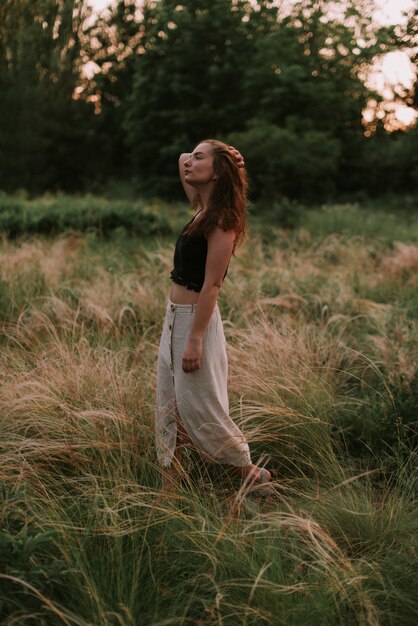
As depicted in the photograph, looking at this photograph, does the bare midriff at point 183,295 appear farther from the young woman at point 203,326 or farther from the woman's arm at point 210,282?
the woman's arm at point 210,282

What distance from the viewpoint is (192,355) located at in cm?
283

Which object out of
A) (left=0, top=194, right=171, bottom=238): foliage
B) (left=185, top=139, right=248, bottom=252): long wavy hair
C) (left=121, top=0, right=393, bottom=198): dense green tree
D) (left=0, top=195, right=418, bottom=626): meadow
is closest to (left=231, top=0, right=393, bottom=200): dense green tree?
(left=121, top=0, right=393, bottom=198): dense green tree

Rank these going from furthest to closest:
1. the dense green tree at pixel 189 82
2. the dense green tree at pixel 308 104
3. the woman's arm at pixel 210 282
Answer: the dense green tree at pixel 189 82 < the dense green tree at pixel 308 104 < the woman's arm at pixel 210 282

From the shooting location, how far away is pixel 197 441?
302 centimetres

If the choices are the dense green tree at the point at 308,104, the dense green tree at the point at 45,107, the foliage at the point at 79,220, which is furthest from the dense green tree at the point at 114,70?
the foliage at the point at 79,220

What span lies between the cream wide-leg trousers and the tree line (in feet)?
62.1

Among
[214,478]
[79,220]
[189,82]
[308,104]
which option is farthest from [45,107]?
[214,478]

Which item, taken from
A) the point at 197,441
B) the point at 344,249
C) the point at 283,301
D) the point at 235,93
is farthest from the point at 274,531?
the point at 235,93

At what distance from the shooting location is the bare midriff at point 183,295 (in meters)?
2.92

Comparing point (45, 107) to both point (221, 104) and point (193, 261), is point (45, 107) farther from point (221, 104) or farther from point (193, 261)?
point (193, 261)

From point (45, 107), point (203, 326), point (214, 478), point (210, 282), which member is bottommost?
point (214, 478)

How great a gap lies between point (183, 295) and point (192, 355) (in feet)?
0.97

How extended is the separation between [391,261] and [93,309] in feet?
14.0

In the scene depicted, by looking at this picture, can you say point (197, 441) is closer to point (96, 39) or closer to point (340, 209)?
point (340, 209)
